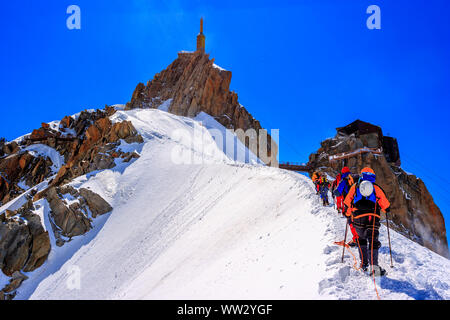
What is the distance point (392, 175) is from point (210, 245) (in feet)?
148

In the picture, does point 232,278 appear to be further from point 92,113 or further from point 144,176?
point 92,113

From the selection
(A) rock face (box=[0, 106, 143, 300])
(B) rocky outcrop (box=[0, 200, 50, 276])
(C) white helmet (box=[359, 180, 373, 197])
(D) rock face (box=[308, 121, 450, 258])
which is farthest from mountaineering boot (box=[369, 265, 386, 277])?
(D) rock face (box=[308, 121, 450, 258])

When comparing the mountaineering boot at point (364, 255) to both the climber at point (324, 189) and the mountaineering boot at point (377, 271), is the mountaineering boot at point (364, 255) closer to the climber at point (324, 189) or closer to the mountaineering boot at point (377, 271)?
the mountaineering boot at point (377, 271)

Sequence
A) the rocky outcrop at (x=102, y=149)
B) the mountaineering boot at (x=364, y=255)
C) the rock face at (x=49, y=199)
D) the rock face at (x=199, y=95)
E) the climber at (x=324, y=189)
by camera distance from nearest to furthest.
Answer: the mountaineering boot at (x=364, y=255) → the climber at (x=324, y=189) → the rock face at (x=49, y=199) → the rocky outcrop at (x=102, y=149) → the rock face at (x=199, y=95)

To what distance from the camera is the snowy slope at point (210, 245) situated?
699 centimetres

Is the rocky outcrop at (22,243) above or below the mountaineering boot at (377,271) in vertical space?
above

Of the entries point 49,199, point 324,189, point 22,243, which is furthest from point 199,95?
point 324,189

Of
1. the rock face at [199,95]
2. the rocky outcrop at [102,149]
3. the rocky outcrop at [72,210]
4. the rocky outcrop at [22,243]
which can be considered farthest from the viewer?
the rock face at [199,95]

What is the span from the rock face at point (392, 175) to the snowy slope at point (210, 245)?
30382 millimetres

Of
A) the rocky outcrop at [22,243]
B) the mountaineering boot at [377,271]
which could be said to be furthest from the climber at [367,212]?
the rocky outcrop at [22,243]

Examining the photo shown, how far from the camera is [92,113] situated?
67.7m
